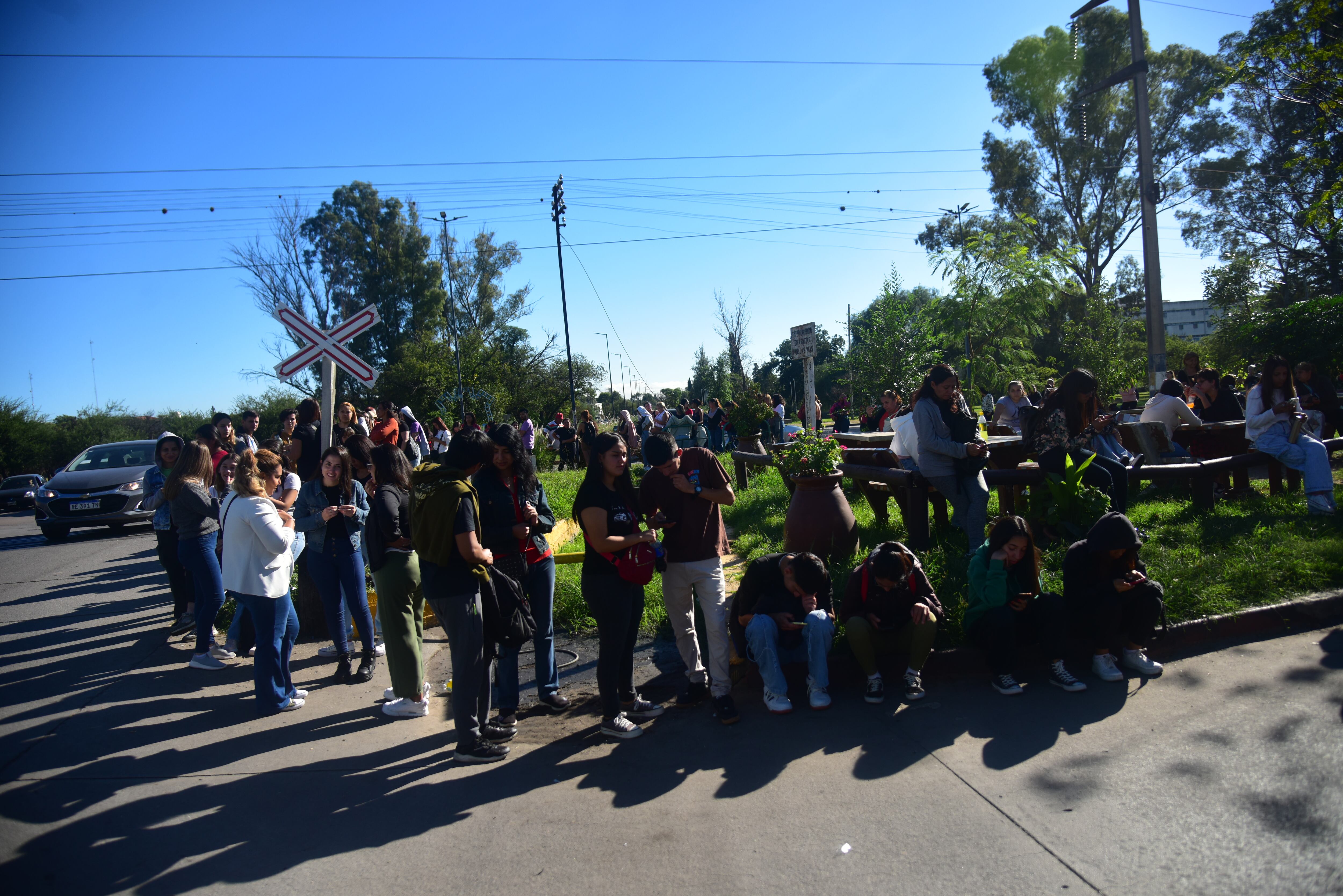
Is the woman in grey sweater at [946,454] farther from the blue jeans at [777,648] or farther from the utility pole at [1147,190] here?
the utility pole at [1147,190]

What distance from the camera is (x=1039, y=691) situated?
14.9 feet

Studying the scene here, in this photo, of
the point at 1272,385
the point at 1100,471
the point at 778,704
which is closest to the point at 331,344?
the point at 778,704

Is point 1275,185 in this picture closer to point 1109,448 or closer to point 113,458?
point 1109,448

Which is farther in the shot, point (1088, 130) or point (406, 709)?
point (1088, 130)

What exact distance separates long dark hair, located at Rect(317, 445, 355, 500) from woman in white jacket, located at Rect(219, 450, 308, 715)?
1.70 feet

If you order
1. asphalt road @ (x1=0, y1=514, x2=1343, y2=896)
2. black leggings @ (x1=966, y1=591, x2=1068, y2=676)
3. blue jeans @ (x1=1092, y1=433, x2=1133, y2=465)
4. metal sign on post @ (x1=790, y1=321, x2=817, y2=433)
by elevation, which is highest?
metal sign on post @ (x1=790, y1=321, x2=817, y2=433)

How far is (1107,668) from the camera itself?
15.0 ft

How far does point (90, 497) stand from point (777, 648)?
14.8m

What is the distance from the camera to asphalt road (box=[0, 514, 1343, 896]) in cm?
298

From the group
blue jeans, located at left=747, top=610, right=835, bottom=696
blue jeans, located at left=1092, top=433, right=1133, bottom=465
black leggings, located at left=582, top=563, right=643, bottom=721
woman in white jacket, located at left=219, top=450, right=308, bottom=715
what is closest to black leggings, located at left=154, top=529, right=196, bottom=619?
woman in white jacket, located at left=219, top=450, right=308, bottom=715

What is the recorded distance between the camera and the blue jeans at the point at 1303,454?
687 cm

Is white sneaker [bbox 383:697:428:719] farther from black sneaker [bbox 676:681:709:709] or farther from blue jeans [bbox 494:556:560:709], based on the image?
black sneaker [bbox 676:681:709:709]

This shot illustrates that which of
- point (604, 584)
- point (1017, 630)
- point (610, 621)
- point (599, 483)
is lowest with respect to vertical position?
point (1017, 630)

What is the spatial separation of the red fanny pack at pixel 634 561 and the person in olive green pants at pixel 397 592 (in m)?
1.46
